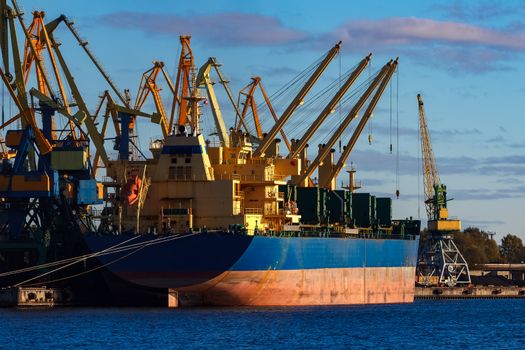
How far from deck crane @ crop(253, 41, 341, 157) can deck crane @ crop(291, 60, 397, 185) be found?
5.29m

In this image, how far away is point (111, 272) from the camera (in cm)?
8438

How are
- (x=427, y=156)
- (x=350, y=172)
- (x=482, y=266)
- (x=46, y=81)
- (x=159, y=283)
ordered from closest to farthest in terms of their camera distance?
(x=159, y=283) < (x=46, y=81) < (x=350, y=172) < (x=427, y=156) < (x=482, y=266)

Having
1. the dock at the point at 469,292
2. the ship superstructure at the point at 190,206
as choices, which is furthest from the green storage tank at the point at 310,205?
the dock at the point at 469,292

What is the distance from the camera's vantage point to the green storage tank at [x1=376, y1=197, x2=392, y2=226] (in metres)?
106

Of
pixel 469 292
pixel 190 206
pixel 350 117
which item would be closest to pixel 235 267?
pixel 190 206

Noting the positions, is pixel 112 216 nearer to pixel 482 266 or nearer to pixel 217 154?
pixel 217 154

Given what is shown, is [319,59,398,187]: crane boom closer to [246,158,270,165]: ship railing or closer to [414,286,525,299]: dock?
[246,158,270,165]: ship railing

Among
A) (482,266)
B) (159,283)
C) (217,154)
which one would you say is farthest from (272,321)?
(482,266)

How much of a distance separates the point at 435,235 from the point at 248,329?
69.0 meters

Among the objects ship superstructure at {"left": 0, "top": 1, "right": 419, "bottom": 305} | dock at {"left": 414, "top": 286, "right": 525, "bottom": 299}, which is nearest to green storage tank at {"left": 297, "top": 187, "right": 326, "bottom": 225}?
ship superstructure at {"left": 0, "top": 1, "right": 419, "bottom": 305}

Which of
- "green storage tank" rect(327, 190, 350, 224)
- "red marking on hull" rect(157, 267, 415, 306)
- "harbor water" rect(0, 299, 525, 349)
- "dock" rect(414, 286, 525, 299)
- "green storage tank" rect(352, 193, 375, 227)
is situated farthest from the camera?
"dock" rect(414, 286, 525, 299)

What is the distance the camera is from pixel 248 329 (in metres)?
71.8

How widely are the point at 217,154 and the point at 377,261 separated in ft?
57.5

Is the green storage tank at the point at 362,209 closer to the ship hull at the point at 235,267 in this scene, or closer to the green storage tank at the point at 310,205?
the green storage tank at the point at 310,205
